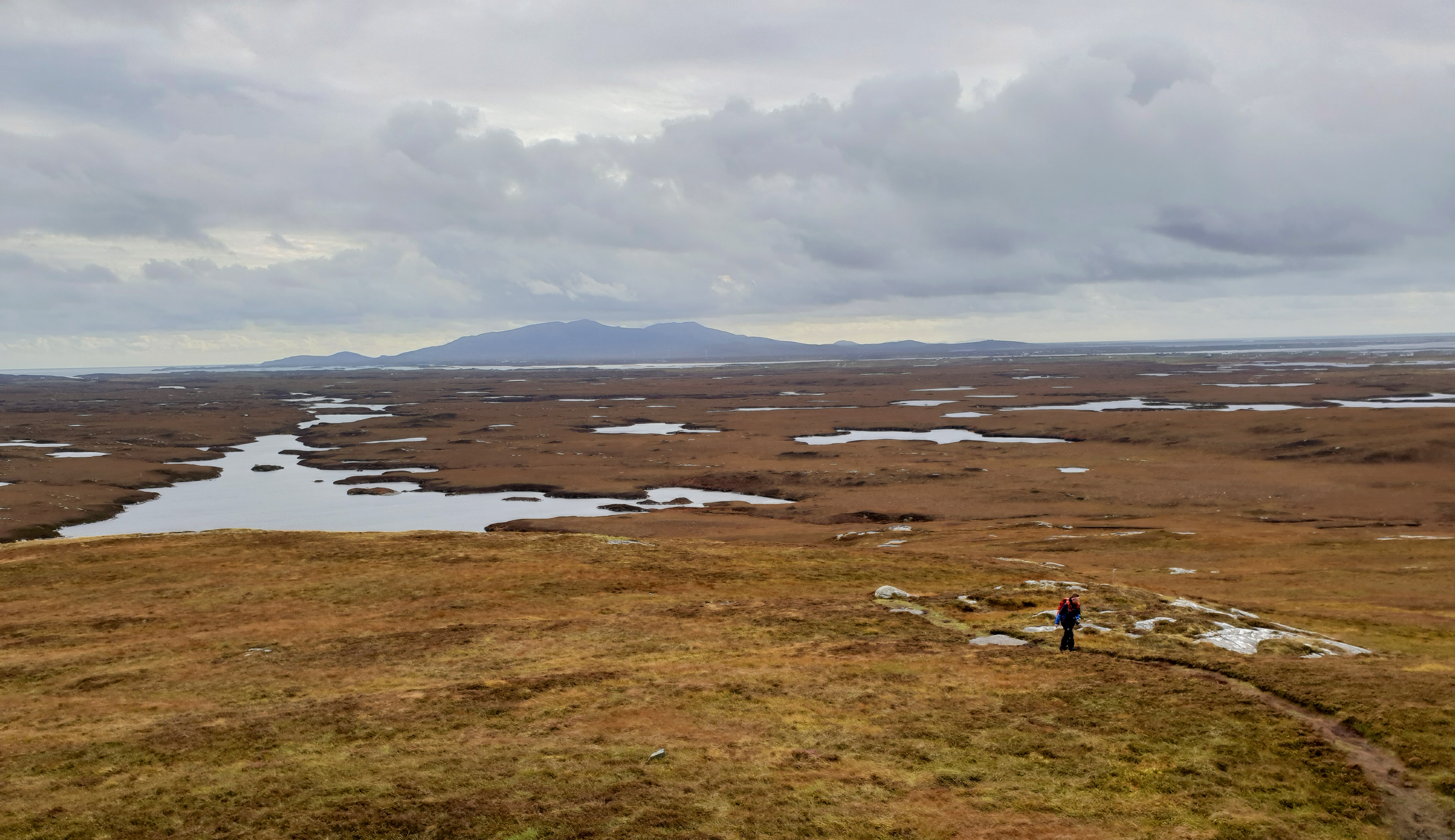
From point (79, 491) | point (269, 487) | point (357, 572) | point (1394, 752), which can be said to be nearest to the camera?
point (1394, 752)

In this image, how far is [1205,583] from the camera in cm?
5178

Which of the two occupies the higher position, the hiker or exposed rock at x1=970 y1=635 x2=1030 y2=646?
the hiker

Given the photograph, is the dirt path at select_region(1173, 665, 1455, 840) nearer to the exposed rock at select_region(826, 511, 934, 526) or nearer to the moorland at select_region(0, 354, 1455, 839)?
the moorland at select_region(0, 354, 1455, 839)

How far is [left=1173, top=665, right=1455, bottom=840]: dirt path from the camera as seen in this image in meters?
18.3

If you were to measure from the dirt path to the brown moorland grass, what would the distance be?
0.46 m

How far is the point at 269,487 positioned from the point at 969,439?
10239 cm

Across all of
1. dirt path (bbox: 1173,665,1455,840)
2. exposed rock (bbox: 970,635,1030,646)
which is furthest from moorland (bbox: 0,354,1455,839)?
exposed rock (bbox: 970,635,1030,646)

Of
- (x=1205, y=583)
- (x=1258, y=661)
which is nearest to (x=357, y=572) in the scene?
(x=1258, y=661)

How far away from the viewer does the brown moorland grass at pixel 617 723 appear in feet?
62.5

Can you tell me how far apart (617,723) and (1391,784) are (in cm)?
1886

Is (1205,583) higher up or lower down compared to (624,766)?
lower down

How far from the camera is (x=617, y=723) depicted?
82.2 feet

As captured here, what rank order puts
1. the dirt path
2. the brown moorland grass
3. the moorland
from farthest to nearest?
the moorland < the brown moorland grass < the dirt path

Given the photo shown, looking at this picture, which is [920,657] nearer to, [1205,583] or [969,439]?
[1205,583]
